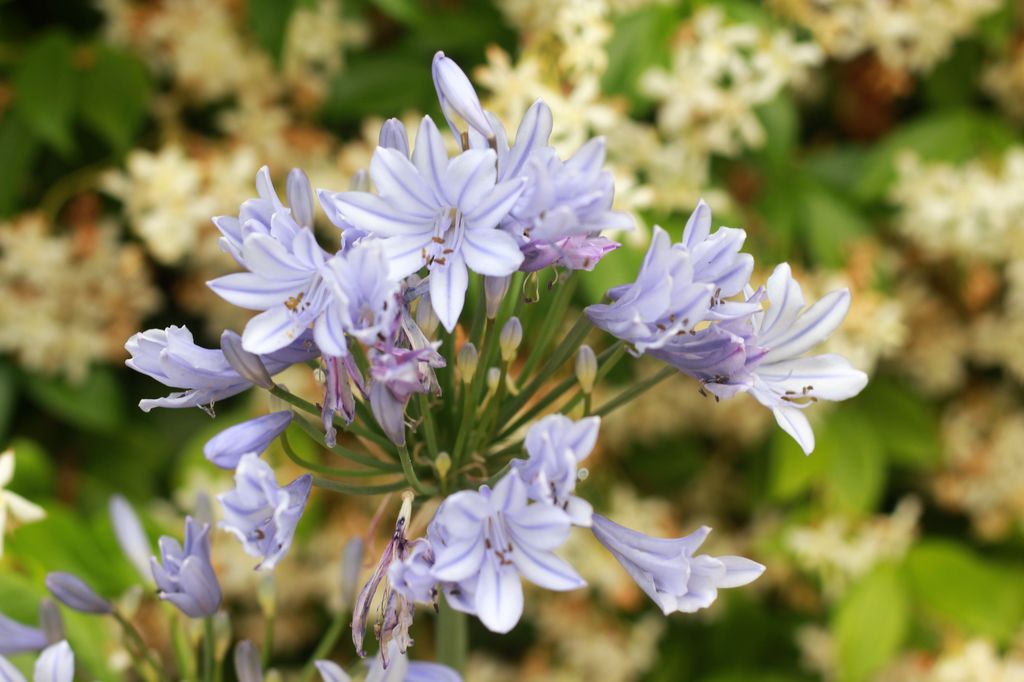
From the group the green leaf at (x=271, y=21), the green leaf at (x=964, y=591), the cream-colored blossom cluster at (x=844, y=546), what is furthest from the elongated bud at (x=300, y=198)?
the green leaf at (x=964, y=591)

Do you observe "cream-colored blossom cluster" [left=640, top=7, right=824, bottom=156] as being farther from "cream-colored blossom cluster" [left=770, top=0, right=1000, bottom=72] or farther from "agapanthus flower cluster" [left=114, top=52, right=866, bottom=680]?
"agapanthus flower cluster" [left=114, top=52, right=866, bottom=680]

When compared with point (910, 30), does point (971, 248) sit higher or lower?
lower

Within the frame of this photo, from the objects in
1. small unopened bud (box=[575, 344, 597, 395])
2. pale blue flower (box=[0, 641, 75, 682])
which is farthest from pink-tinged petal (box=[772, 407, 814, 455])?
pale blue flower (box=[0, 641, 75, 682])

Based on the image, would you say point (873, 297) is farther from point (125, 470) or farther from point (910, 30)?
point (125, 470)

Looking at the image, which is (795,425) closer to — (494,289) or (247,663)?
(494,289)

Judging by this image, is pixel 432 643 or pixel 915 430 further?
pixel 432 643

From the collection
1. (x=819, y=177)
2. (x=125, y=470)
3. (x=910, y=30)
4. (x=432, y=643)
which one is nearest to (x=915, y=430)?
(x=819, y=177)

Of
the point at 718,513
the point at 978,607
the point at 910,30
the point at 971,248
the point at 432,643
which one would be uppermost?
the point at 910,30
